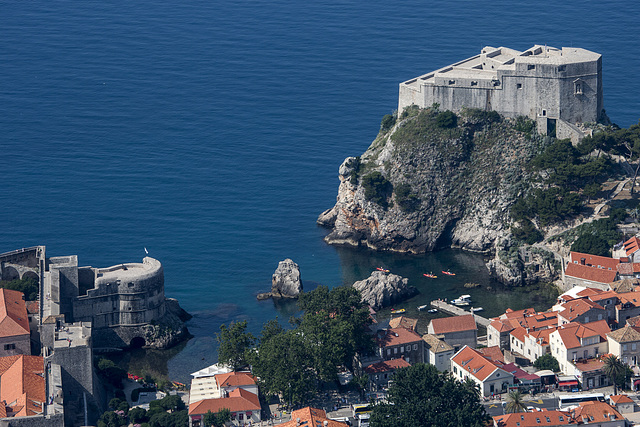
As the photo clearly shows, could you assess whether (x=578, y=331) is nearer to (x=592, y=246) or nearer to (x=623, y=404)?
(x=623, y=404)

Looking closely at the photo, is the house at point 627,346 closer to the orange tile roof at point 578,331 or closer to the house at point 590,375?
the orange tile roof at point 578,331

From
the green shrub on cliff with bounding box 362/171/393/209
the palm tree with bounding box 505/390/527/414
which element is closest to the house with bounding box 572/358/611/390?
the palm tree with bounding box 505/390/527/414

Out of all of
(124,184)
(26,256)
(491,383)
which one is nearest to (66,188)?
(124,184)

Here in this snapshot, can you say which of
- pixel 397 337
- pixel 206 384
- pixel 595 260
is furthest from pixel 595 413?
pixel 206 384

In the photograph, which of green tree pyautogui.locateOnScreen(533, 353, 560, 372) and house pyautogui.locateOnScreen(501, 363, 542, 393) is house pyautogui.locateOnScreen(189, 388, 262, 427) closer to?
house pyautogui.locateOnScreen(501, 363, 542, 393)

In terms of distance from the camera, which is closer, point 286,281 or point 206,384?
point 206,384
